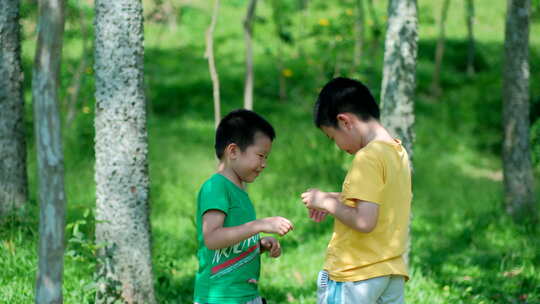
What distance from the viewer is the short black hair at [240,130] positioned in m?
3.23

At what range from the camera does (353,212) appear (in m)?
2.86

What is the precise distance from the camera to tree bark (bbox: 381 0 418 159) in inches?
201

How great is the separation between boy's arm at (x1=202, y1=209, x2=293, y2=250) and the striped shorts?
0.34 metres

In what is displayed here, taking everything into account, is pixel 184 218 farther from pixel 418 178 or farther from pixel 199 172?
pixel 418 178

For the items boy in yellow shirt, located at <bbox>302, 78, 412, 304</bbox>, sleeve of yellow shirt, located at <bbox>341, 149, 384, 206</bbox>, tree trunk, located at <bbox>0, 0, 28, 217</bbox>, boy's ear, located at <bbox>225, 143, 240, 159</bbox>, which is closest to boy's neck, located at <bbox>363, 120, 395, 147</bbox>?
boy in yellow shirt, located at <bbox>302, 78, 412, 304</bbox>

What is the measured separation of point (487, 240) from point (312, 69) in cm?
572

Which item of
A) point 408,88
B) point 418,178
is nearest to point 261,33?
point 418,178

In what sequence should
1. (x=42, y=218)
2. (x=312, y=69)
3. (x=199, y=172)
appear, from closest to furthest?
(x=42, y=218) < (x=199, y=172) < (x=312, y=69)

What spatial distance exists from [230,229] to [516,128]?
4942 millimetres

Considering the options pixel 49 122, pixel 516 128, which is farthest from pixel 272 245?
pixel 516 128

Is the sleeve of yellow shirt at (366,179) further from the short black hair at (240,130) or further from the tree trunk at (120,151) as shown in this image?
the tree trunk at (120,151)

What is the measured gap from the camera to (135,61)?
4.12 metres

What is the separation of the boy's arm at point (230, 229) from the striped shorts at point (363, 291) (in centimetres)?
34

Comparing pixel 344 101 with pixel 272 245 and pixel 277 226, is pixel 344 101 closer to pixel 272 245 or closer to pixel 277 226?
pixel 277 226
